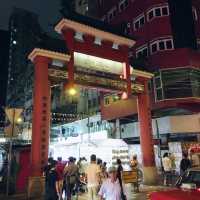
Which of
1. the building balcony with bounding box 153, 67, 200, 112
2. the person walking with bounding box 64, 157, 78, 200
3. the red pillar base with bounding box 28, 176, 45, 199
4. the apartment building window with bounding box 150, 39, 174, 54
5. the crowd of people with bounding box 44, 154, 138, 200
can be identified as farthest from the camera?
the apartment building window with bounding box 150, 39, 174, 54

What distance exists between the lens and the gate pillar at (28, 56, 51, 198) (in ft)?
44.2

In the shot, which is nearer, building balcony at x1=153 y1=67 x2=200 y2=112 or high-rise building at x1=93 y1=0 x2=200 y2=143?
building balcony at x1=153 y1=67 x2=200 y2=112

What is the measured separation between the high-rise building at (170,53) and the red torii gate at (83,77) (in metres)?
2.30

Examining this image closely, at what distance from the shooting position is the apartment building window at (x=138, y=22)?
26.6m

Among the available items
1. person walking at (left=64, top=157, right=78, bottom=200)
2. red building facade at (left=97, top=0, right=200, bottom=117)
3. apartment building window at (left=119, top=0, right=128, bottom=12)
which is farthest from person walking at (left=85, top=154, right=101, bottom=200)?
apartment building window at (left=119, top=0, right=128, bottom=12)

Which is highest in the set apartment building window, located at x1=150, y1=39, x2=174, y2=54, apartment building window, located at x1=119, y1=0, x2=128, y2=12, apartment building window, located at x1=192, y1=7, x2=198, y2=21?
apartment building window, located at x1=119, y1=0, x2=128, y2=12

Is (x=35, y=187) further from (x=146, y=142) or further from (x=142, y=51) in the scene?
(x=142, y=51)

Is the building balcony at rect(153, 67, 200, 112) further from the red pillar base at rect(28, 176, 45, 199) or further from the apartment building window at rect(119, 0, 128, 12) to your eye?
the red pillar base at rect(28, 176, 45, 199)

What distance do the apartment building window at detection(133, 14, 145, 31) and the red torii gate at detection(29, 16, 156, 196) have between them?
28.1ft

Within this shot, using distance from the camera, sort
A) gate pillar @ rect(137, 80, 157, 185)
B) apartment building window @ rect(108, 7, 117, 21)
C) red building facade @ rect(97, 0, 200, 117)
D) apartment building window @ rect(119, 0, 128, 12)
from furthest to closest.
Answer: apartment building window @ rect(108, 7, 117, 21) → apartment building window @ rect(119, 0, 128, 12) → red building facade @ rect(97, 0, 200, 117) → gate pillar @ rect(137, 80, 157, 185)

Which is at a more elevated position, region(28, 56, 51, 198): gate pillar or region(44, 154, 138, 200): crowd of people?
region(28, 56, 51, 198): gate pillar

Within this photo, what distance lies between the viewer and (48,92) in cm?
1515

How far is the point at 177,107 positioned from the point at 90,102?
19.3 meters

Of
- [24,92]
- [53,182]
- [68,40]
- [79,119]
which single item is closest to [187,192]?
[53,182]
